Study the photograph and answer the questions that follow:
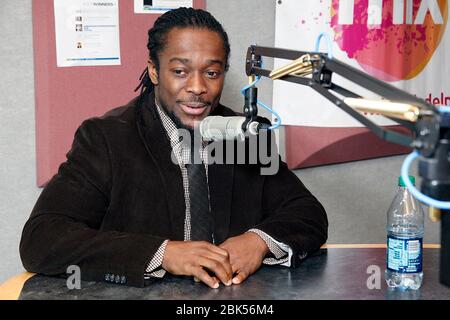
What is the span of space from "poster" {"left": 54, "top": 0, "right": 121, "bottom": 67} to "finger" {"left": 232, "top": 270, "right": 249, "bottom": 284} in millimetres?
1306

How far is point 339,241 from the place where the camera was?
2969 mm

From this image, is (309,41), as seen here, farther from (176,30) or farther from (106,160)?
(106,160)

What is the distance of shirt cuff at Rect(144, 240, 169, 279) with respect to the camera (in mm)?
1465

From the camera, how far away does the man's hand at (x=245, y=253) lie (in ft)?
4.91

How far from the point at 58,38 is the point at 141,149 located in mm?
827

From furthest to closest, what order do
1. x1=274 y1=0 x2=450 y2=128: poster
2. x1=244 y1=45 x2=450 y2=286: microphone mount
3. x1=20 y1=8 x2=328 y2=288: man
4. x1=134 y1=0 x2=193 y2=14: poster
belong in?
x1=274 y1=0 x2=450 y2=128: poster < x1=134 y1=0 x2=193 y2=14: poster < x1=20 y1=8 x2=328 y2=288: man < x1=244 y1=45 x2=450 y2=286: microphone mount

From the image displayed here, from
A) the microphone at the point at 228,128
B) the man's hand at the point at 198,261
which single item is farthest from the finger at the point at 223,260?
the microphone at the point at 228,128

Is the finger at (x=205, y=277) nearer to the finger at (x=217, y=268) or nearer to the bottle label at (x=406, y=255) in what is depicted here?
the finger at (x=217, y=268)

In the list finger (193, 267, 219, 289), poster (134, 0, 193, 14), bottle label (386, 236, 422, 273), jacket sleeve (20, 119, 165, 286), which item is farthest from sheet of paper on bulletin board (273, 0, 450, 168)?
finger (193, 267, 219, 289)

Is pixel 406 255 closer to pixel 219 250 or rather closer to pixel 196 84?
pixel 219 250

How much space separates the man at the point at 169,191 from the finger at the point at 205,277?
0.25 feet

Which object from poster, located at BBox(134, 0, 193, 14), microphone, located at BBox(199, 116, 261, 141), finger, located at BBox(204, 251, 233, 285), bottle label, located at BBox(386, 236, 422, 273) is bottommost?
finger, located at BBox(204, 251, 233, 285)

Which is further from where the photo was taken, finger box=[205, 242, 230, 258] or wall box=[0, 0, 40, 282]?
wall box=[0, 0, 40, 282]

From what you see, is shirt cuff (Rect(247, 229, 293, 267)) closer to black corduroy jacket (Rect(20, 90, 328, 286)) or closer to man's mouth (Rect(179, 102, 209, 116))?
black corduroy jacket (Rect(20, 90, 328, 286))
